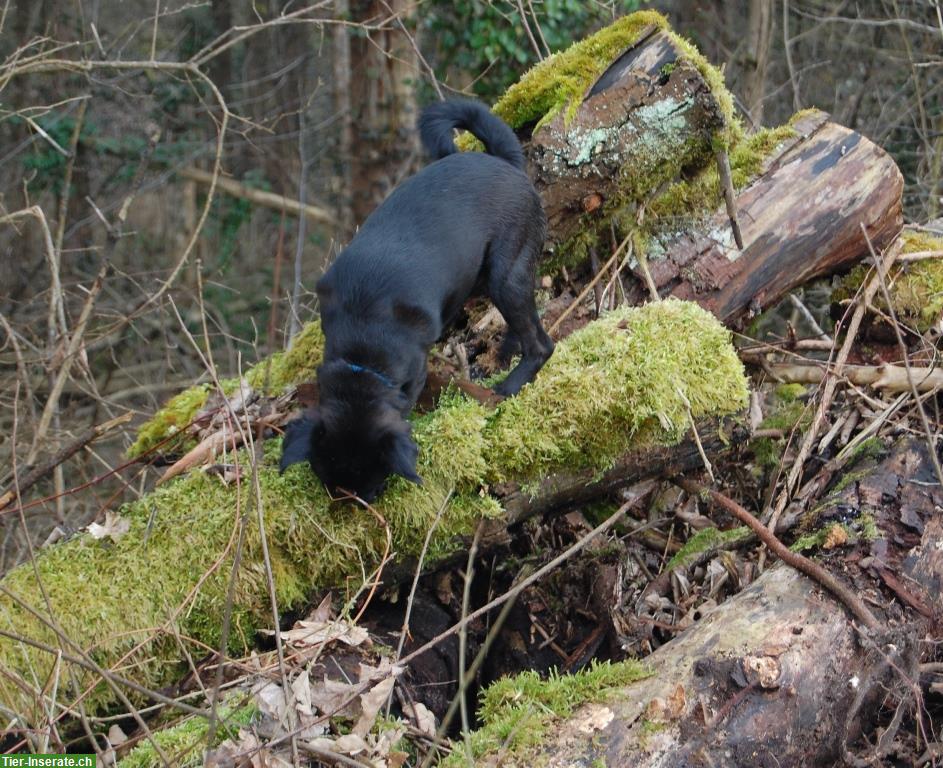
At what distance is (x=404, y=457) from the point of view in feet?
10.9

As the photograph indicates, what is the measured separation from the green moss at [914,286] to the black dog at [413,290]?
71.1 inches

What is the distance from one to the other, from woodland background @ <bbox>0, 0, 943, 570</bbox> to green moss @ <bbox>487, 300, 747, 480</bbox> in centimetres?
319

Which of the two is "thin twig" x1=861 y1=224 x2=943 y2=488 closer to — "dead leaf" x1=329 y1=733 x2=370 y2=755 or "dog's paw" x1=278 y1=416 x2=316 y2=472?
"dead leaf" x1=329 y1=733 x2=370 y2=755

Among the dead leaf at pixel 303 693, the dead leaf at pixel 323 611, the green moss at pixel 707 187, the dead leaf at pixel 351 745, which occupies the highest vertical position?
the green moss at pixel 707 187

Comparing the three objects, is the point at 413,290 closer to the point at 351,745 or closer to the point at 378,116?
the point at 351,745

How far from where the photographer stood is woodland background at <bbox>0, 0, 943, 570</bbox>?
309 inches

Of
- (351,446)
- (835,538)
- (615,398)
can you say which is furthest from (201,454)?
(835,538)

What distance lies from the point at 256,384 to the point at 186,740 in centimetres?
199

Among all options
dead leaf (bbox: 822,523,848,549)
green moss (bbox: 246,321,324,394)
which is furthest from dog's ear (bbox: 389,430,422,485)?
dead leaf (bbox: 822,523,848,549)

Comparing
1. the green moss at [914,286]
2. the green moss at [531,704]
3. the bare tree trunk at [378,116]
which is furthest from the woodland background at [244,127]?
the green moss at [531,704]

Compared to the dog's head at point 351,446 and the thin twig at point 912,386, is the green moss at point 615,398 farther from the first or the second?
the thin twig at point 912,386

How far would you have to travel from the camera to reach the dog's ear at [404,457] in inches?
130

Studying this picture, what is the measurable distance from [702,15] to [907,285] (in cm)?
756

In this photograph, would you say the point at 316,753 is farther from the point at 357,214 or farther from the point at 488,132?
the point at 357,214
